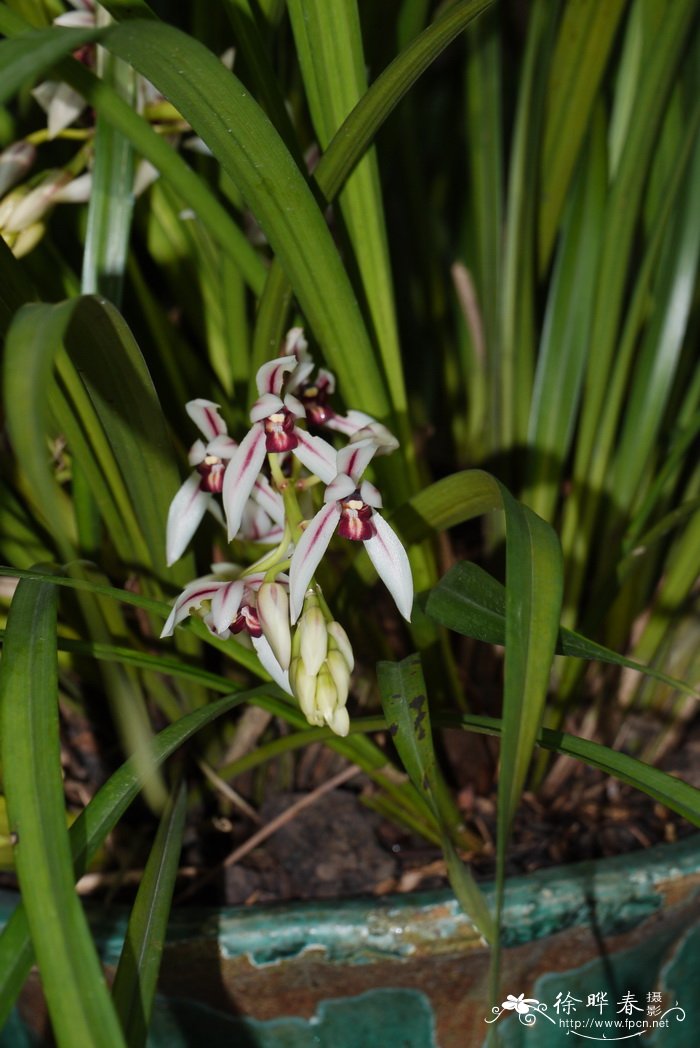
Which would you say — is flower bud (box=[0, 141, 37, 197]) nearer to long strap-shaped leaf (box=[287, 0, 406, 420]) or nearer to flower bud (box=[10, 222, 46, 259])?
flower bud (box=[10, 222, 46, 259])

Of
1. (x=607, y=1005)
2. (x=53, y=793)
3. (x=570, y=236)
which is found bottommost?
(x=607, y=1005)

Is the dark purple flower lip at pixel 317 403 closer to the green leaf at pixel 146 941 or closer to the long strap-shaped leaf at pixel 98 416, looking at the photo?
the long strap-shaped leaf at pixel 98 416

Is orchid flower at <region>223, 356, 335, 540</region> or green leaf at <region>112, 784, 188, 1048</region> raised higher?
orchid flower at <region>223, 356, 335, 540</region>

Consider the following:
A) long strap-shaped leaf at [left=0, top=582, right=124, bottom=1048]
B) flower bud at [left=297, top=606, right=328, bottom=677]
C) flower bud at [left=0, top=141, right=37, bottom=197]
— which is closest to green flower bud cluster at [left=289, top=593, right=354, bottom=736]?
flower bud at [left=297, top=606, right=328, bottom=677]

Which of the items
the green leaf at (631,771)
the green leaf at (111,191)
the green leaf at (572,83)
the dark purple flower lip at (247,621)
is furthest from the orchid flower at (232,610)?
the green leaf at (572,83)

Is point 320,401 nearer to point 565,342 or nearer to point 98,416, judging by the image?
point 98,416

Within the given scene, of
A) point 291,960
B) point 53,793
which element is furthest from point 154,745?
point 291,960

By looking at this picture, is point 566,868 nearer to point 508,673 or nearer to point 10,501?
point 508,673

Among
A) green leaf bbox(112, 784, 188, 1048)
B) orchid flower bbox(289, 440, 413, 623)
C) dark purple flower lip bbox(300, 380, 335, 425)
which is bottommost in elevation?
green leaf bbox(112, 784, 188, 1048)
